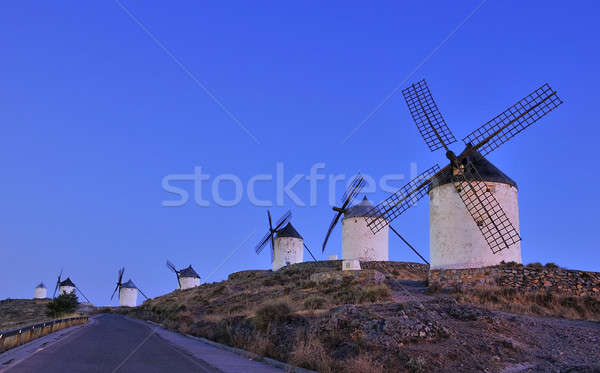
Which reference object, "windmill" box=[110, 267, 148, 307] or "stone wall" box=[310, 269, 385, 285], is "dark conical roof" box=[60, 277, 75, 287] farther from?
"stone wall" box=[310, 269, 385, 285]

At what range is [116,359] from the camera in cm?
1014

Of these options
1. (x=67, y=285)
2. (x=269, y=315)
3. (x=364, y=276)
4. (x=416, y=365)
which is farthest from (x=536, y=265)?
(x=67, y=285)

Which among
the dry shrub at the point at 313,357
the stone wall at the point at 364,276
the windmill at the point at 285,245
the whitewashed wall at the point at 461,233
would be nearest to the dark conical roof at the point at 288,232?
the windmill at the point at 285,245

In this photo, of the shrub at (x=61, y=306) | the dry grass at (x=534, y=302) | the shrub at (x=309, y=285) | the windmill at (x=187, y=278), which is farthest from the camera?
the windmill at (x=187, y=278)

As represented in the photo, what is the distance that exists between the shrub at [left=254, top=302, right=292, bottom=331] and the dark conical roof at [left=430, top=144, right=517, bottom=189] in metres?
11.4

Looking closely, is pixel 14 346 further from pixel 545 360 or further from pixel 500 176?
pixel 500 176

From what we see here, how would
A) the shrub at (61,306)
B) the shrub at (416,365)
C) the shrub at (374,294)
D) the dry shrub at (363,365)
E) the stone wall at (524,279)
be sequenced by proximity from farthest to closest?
the shrub at (61,306) < the stone wall at (524,279) < the shrub at (374,294) < the shrub at (416,365) < the dry shrub at (363,365)

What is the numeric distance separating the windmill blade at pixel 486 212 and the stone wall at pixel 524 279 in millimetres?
1477

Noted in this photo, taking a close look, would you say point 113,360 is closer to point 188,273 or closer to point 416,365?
point 416,365

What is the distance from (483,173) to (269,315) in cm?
1259

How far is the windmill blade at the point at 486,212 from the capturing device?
1981 centimetres

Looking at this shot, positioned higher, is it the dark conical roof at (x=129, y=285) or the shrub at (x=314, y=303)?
the dark conical roof at (x=129, y=285)

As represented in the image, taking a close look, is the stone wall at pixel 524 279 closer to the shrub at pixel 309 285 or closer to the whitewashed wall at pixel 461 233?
the whitewashed wall at pixel 461 233

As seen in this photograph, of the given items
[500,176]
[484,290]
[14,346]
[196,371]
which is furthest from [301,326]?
[500,176]
